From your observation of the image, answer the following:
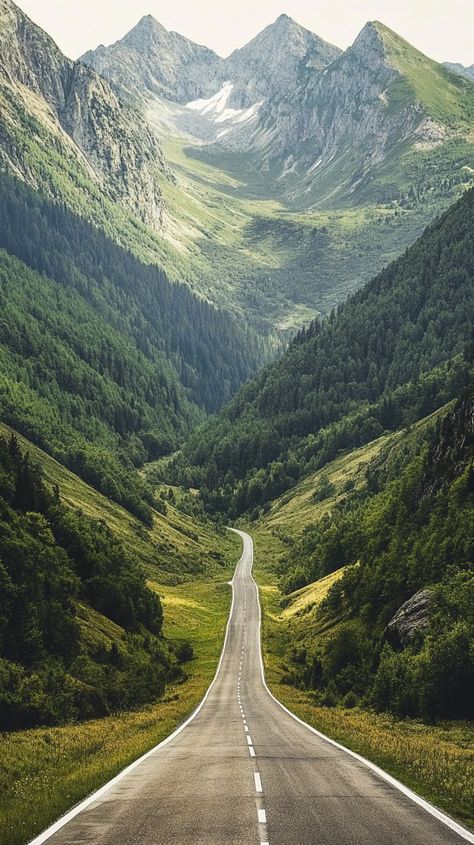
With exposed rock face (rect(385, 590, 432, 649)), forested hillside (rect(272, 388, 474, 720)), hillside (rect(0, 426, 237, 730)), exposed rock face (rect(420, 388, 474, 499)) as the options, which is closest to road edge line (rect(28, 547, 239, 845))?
hillside (rect(0, 426, 237, 730))

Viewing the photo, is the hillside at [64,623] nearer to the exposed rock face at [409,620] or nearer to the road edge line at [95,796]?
the road edge line at [95,796]

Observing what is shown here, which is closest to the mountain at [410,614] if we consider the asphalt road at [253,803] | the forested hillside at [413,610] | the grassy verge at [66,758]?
the forested hillside at [413,610]

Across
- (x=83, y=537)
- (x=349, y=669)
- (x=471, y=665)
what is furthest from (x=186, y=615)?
(x=471, y=665)

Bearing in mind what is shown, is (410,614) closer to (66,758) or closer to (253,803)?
(66,758)

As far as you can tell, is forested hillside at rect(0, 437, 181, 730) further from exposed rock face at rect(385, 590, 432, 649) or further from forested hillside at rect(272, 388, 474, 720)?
exposed rock face at rect(385, 590, 432, 649)

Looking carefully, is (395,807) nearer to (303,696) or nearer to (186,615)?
(303,696)

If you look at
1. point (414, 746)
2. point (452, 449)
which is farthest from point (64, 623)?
point (452, 449)
